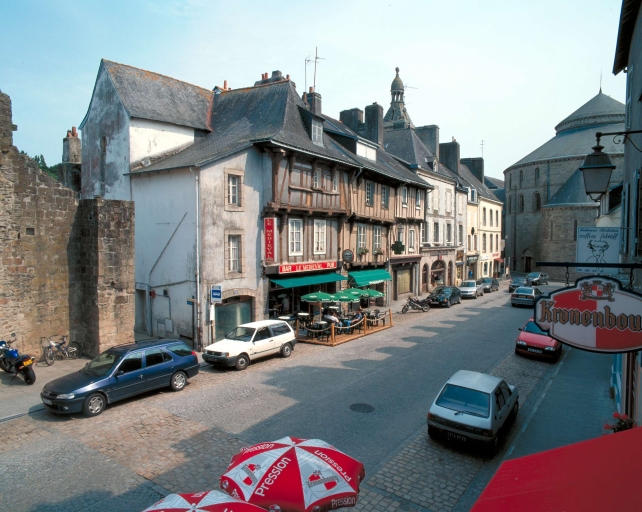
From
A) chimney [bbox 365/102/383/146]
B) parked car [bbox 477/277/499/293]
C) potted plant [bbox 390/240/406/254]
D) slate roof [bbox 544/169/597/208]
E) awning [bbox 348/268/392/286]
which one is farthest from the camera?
slate roof [bbox 544/169/597/208]

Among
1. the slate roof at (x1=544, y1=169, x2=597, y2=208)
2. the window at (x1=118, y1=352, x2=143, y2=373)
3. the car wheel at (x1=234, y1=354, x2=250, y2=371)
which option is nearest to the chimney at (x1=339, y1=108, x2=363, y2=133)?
the car wheel at (x1=234, y1=354, x2=250, y2=371)

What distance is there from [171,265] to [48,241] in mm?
4464

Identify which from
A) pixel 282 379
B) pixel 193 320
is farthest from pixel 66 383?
pixel 193 320

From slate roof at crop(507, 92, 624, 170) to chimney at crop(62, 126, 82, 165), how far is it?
177 feet

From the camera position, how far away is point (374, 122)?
1260 inches

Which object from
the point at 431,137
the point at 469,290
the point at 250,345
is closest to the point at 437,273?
the point at 469,290

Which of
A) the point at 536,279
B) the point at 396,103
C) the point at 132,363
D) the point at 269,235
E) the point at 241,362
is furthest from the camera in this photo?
the point at 396,103

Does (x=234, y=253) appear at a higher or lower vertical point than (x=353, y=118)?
lower

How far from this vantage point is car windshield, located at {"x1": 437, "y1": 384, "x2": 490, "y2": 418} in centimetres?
903

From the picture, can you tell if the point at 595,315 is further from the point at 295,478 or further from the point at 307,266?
the point at 307,266

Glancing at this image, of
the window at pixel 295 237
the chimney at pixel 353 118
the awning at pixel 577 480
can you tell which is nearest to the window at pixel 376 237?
the window at pixel 295 237

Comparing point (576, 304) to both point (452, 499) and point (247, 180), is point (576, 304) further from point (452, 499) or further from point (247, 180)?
point (247, 180)

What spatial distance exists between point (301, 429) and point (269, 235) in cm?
1093

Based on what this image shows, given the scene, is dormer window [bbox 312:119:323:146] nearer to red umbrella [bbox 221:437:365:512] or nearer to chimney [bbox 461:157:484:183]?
red umbrella [bbox 221:437:365:512]
